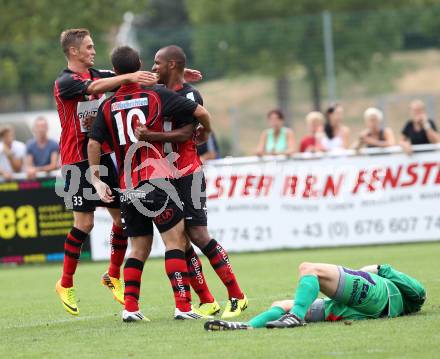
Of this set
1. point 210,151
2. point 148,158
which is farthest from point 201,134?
point 210,151

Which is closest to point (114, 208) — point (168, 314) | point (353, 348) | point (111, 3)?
point (168, 314)

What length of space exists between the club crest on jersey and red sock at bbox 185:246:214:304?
1483 millimetres

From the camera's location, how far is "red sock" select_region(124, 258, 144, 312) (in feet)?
29.1

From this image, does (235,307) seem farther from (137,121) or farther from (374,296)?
(137,121)

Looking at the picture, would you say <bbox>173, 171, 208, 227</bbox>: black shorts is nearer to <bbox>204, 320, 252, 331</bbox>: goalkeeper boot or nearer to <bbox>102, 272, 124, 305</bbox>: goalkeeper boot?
<bbox>102, 272, 124, 305</bbox>: goalkeeper boot

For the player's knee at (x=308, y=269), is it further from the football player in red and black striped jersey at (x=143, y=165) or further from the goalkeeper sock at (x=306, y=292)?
the football player in red and black striped jersey at (x=143, y=165)

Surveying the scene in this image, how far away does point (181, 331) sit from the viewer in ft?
26.4

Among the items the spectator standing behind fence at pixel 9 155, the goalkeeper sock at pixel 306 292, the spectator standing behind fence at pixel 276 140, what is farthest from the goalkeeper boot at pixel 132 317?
the spectator standing behind fence at pixel 9 155

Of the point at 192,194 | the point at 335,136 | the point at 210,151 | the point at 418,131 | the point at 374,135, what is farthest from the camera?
the point at 335,136

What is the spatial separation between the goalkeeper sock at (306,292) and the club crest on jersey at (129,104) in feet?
6.66

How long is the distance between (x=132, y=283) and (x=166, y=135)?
1221mm

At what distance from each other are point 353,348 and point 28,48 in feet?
60.6

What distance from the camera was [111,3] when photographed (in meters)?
32.6

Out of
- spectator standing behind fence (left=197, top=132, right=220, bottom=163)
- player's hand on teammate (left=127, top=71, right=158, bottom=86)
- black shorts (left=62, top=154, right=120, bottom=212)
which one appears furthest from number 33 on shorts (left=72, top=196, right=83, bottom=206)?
spectator standing behind fence (left=197, top=132, right=220, bottom=163)
